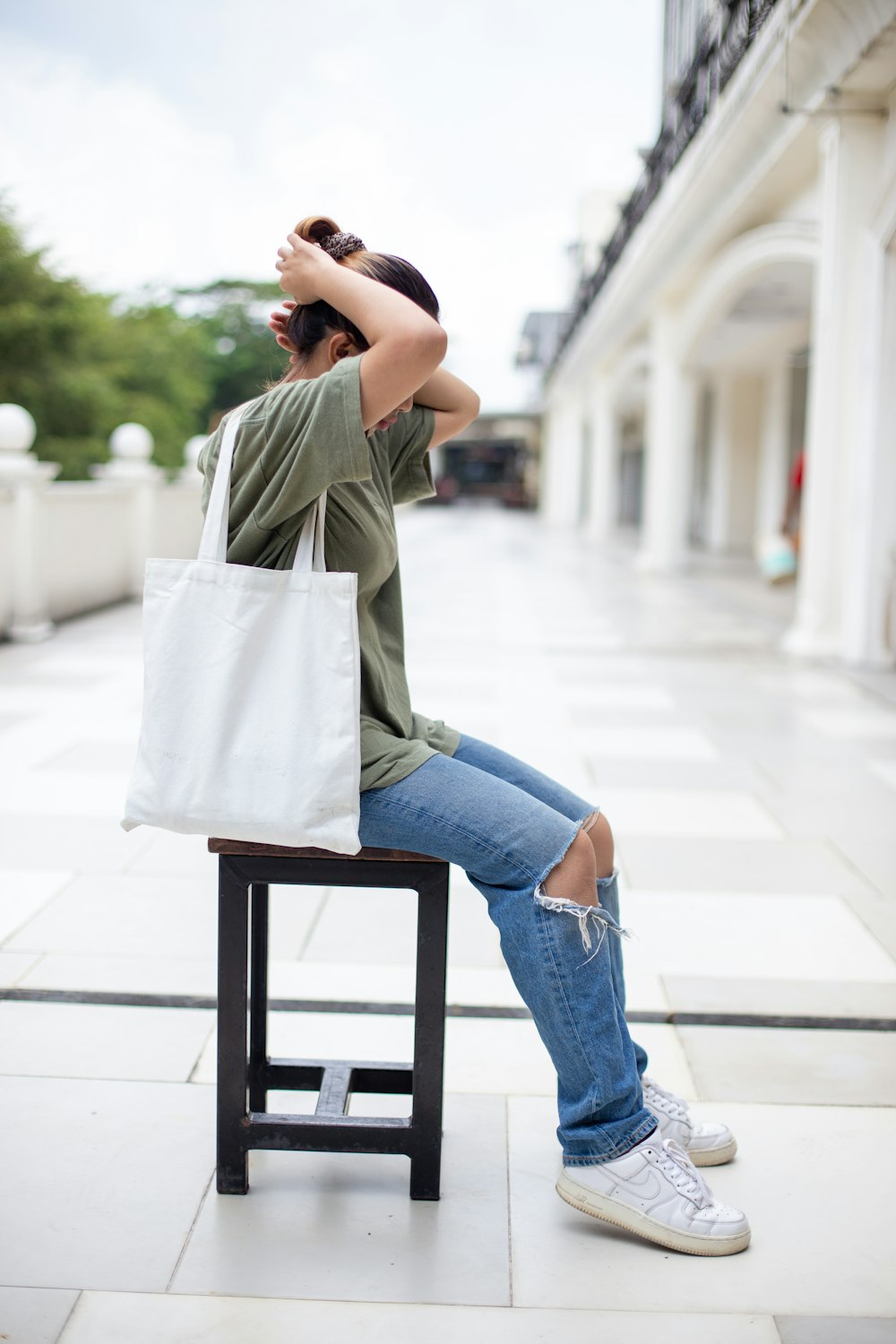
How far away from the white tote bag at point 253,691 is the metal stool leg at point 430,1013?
23 cm

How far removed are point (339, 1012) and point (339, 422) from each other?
1614mm

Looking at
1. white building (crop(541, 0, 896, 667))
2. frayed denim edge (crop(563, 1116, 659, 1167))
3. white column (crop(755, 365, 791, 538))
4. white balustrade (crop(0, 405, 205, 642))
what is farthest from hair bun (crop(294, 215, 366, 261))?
white column (crop(755, 365, 791, 538))

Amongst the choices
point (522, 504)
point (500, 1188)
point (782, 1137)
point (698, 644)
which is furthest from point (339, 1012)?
point (522, 504)

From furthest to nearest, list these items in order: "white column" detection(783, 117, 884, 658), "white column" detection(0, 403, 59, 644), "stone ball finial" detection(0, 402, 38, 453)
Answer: "white column" detection(0, 403, 59, 644), "stone ball finial" detection(0, 402, 38, 453), "white column" detection(783, 117, 884, 658)

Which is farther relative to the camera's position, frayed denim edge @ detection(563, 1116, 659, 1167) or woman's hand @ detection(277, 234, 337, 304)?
frayed denim edge @ detection(563, 1116, 659, 1167)

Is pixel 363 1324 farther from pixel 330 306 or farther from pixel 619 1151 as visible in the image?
pixel 330 306

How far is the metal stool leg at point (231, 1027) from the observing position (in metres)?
2.09

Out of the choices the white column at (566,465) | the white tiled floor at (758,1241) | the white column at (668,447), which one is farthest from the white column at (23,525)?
the white column at (566,465)

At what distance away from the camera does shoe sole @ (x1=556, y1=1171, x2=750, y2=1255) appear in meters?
2.03

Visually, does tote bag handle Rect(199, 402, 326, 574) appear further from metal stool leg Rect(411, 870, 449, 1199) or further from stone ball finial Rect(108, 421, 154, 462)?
stone ball finial Rect(108, 421, 154, 462)

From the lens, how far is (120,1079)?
2557mm

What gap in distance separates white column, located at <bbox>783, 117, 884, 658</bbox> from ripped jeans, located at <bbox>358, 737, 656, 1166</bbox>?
281 inches

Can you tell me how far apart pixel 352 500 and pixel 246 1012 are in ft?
2.88

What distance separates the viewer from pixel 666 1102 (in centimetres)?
229
